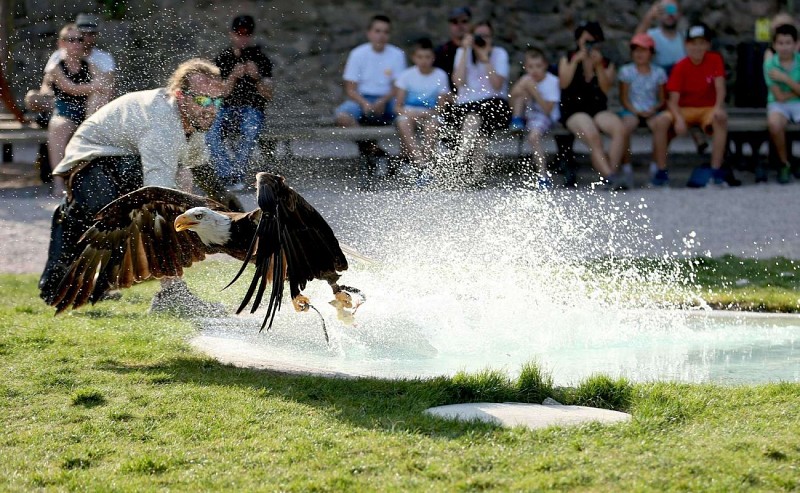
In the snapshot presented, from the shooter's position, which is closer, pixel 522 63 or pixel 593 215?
pixel 593 215

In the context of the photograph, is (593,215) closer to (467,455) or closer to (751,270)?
(751,270)

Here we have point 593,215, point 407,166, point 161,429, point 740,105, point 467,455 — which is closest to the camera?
point 467,455

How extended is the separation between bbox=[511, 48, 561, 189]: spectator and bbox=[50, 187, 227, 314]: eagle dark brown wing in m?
6.77

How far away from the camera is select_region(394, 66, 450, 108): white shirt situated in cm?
1303

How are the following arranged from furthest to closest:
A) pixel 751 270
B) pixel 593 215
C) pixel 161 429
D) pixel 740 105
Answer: pixel 740 105
pixel 593 215
pixel 751 270
pixel 161 429

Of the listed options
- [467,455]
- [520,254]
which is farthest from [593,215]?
[467,455]

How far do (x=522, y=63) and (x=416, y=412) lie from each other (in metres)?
12.8

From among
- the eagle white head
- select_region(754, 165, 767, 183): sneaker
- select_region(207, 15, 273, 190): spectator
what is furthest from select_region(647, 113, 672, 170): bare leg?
the eagle white head

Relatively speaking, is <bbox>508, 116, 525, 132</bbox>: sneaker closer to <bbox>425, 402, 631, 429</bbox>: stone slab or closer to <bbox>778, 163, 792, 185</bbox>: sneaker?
<bbox>778, 163, 792, 185</bbox>: sneaker

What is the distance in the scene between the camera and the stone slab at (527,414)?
16.8 ft

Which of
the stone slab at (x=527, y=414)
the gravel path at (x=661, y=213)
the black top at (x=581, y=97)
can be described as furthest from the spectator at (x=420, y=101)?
the stone slab at (x=527, y=414)

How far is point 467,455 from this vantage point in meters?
4.69

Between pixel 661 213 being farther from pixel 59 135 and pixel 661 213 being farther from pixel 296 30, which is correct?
pixel 296 30

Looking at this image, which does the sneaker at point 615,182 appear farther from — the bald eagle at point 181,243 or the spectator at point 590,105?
the bald eagle at point 181,243
